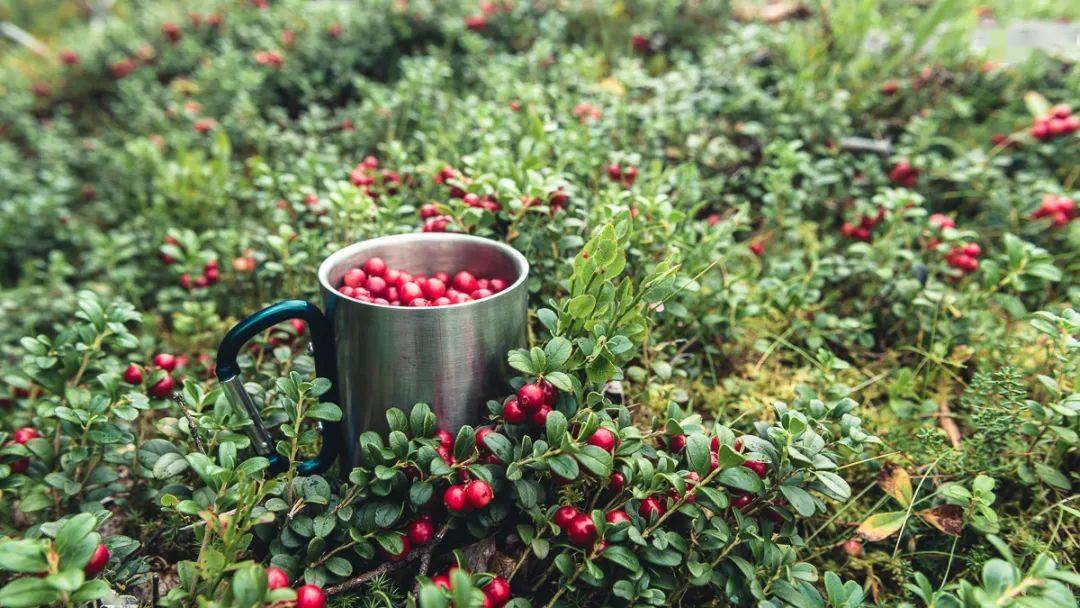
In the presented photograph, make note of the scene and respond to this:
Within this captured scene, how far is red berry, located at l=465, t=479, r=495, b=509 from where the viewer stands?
1290mm

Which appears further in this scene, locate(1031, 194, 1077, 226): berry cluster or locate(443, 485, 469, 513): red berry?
locate(1031, 194, 1077, 226): berry cluster

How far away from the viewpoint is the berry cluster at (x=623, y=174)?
2338mm

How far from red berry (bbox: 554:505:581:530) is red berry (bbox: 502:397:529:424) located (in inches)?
7.4

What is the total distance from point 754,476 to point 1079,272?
6.35ft

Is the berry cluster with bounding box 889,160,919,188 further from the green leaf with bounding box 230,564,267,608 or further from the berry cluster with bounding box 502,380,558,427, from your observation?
the green leaf with bounding box 230,564,267,608

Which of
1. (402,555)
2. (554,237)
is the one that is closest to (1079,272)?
(554,237)

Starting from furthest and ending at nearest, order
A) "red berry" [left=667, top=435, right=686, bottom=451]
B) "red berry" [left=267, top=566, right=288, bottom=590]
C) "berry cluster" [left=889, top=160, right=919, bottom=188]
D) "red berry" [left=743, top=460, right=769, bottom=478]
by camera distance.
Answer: "berry cluster" [left=889, top=160, right=919, bottom=188]
"red berry" [left=667, top=435, right=686, bottom=451]
"red berry" [left=743, top=460, right=769, bottom=478]
"red berry" [left=267, top=566, right=288, bottom=590]

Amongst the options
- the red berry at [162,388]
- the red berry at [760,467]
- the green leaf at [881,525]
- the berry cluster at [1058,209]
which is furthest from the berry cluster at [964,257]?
the red berry at [162,388]

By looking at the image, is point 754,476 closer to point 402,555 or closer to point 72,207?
point 402,555

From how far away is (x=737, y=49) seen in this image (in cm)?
316

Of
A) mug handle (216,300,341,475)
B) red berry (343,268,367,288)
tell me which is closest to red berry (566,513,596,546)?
mug handle (216,300,341,475)

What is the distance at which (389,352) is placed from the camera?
1.36m

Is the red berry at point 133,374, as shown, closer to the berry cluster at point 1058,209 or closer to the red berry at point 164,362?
the red berry at point 164,362

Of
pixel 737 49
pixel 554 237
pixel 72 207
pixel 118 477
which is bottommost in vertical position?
pixel 72 207
